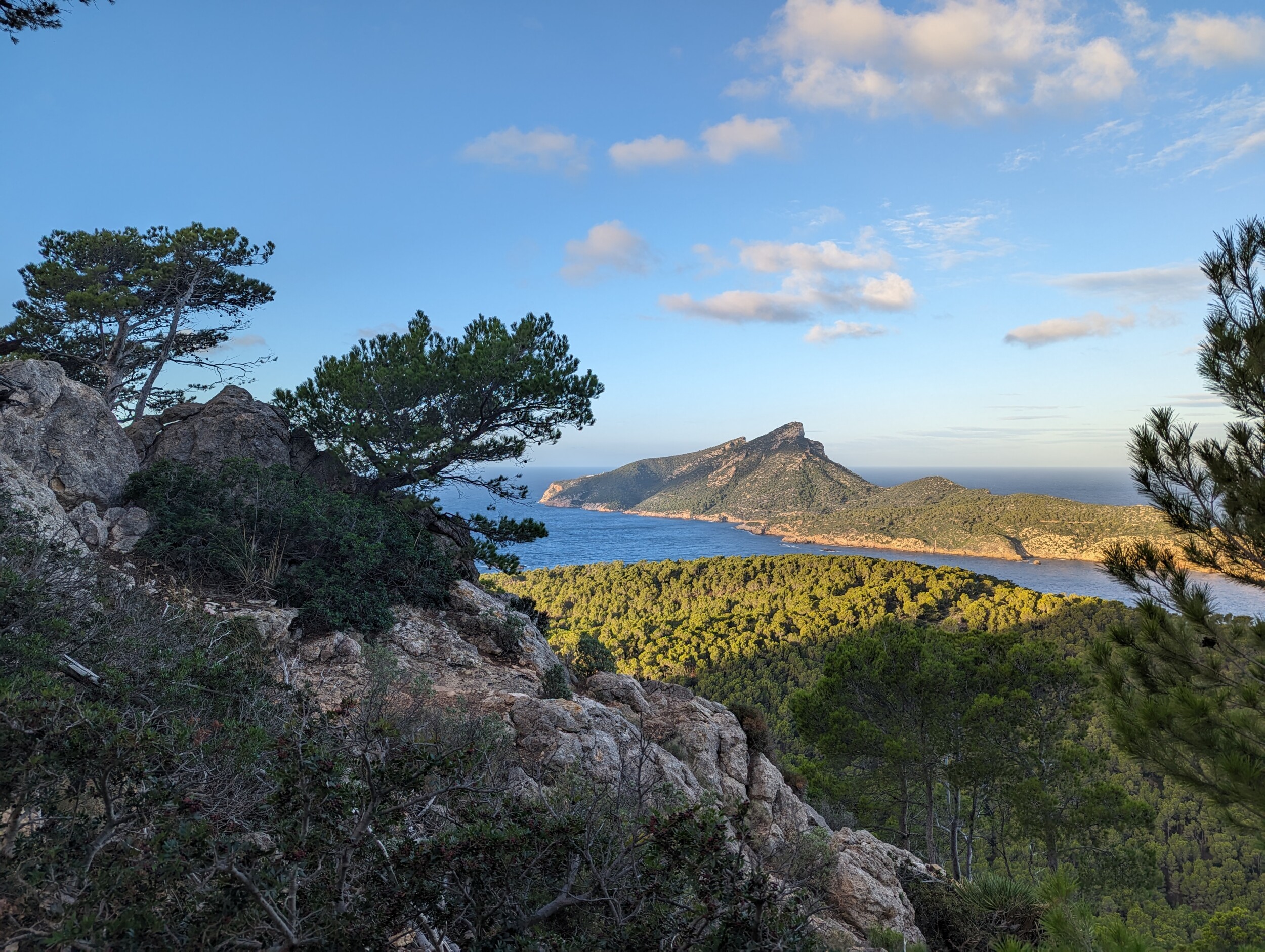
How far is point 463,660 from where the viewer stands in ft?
29.9

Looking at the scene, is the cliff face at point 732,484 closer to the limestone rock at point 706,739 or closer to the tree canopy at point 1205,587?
the limestone rock at point 706,739

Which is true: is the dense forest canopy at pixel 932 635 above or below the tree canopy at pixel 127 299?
below

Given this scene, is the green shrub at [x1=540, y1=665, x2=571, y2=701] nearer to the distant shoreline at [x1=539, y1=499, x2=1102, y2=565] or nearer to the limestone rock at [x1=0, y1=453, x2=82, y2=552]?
the limestone rock at [x1=0, y1=453, x2=82, y2=552]

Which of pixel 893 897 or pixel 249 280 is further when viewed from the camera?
pixel 249 280

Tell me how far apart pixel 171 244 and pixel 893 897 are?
1862 cm

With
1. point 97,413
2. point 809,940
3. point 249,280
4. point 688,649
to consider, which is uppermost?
point 249,280

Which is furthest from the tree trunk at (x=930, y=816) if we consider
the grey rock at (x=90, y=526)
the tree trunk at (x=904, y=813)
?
the grey rock at (x=90, y=526)

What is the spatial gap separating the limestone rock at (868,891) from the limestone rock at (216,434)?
37.6 ft

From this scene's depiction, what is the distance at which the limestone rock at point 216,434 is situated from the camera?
38.4 ft

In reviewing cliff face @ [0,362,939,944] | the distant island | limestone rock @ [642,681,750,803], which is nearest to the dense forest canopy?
limestone rock @ [642,681,750,803]

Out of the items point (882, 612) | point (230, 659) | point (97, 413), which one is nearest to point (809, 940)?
point (230, 659)

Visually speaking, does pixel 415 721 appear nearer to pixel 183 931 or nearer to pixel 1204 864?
pixel 183 931

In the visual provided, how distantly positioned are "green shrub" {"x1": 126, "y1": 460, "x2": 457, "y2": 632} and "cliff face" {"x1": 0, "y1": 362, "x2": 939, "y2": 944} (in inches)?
14.0

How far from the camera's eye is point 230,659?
538 cm
